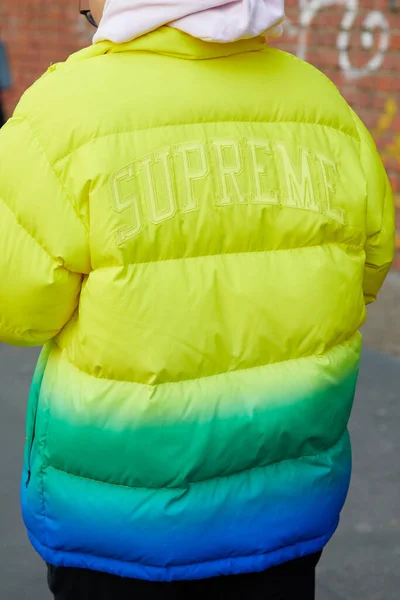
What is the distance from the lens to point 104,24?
68.9 inches

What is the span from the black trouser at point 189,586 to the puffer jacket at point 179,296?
46 mm

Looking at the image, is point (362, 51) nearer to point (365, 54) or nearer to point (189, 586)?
point (365, 54)

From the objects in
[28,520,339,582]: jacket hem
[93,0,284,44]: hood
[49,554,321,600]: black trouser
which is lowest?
[49,554,321,600]: black trouser

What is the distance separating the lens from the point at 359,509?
3.58 metres

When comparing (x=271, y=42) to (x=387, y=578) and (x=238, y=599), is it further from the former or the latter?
(x=238, y=599)

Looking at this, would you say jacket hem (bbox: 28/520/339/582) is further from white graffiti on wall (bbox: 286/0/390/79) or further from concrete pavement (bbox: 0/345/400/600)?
white graffiti on wall (bbox: 286/0/390/79)

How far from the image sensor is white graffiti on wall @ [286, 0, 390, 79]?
17.2ft

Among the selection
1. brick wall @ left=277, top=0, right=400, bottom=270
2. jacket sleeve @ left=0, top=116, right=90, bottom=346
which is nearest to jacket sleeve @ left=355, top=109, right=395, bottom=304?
jacket sleeve @ left=0, top=116, right=90, bottom=346

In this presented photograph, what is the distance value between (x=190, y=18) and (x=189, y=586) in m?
1.05

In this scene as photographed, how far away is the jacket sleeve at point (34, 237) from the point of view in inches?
65.9

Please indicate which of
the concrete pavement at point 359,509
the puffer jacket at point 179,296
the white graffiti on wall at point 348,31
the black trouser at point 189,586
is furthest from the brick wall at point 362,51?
the black trouser at point 189,586

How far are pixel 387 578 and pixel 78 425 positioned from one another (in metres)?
1.75

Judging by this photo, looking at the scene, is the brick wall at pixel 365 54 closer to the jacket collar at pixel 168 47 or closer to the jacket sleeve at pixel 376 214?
the jacket sleeve at pixel 376 214

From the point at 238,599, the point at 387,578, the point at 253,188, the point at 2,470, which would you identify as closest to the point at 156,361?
the point at 253,188
